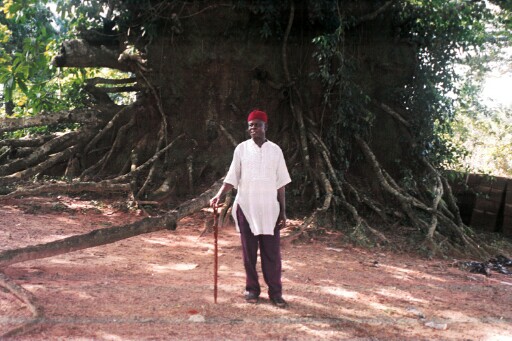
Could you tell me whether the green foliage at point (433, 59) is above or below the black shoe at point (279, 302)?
above

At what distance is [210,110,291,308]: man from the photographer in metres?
4.06

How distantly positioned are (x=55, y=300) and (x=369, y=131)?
611cm

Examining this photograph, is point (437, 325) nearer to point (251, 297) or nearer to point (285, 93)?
point (251, 297)

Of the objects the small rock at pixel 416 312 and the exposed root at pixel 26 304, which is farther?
the small rock at pixel 416 312

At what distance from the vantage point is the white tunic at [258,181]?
4.06 meters

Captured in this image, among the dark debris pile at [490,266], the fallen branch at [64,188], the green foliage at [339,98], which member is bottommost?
the dark debris pile at [490,266]

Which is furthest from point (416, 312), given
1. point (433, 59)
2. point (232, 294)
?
point (433, 59)

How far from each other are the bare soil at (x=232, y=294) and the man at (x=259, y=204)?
22cm

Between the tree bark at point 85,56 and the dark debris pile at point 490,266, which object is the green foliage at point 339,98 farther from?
the tree bark at point 85,56

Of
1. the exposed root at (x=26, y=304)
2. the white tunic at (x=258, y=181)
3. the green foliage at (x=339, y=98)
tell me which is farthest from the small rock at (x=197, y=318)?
the green foliage at (x=339, y=98)

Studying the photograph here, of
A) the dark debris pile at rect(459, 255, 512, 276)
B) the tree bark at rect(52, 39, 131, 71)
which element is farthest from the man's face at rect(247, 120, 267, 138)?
the tree bark at rect(52, 39, 131, 71)

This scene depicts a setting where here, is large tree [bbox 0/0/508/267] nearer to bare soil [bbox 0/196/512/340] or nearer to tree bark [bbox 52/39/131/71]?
tree bark [bbox 52/39/131/71]

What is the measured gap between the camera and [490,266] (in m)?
6.40

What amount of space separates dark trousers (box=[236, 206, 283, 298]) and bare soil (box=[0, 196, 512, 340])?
172 millimetres
